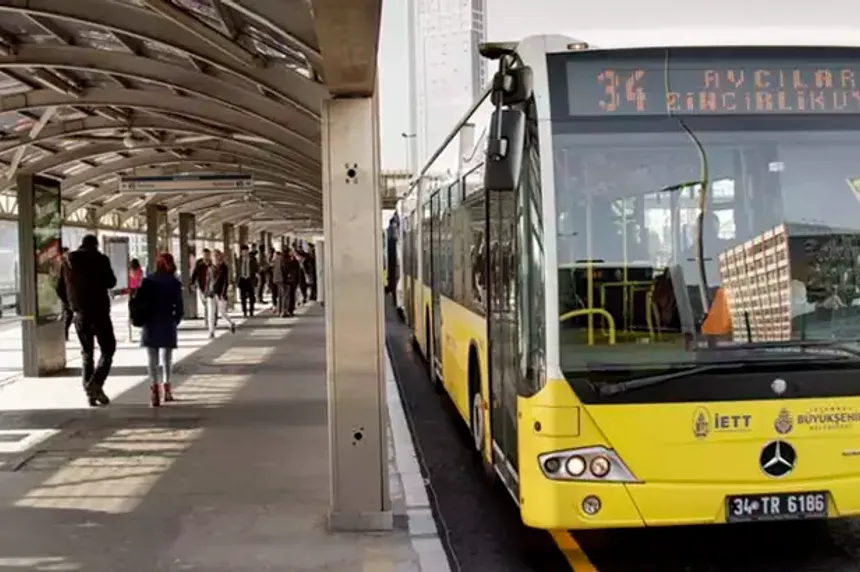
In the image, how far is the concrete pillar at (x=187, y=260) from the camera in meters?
26.0

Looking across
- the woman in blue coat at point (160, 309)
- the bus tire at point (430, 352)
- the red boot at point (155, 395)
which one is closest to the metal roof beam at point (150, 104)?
the woman in blue coat at point (160, 309)

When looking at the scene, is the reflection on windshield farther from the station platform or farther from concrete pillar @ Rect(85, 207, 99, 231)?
concrete pillar @ Rect(85, 207, 99, 231)

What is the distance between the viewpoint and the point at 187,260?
26.2 meters

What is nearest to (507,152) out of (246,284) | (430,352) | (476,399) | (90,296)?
(476,399)

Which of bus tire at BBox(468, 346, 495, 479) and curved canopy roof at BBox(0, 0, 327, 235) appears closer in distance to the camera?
bus tire at BBox(468, 346, 495, 479)

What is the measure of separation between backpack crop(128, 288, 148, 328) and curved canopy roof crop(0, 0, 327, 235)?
2.57 m

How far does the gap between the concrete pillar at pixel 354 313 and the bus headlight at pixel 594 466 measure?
1521 millimetres

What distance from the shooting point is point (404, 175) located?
A: 5462 cm

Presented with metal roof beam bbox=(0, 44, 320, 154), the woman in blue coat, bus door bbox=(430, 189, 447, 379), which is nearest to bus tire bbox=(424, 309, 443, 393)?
bus door bbox=(430, 189, 447, 379)

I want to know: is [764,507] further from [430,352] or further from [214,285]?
[214,285]

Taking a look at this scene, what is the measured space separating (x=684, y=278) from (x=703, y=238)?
0.25m

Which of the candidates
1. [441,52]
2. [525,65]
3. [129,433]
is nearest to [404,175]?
[441,52]

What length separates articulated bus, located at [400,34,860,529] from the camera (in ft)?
17.8

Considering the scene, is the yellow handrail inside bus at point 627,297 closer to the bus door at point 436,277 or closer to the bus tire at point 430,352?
the bus door at point 436,277
